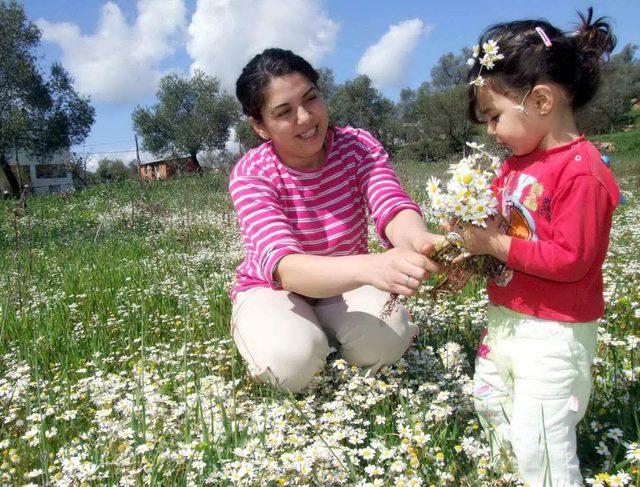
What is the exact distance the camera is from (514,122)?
2023 mm

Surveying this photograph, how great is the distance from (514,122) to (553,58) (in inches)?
10.2

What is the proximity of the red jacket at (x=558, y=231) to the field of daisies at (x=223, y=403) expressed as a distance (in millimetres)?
541

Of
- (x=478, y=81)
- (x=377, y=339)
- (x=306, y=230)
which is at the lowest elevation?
(x=377, y=339)

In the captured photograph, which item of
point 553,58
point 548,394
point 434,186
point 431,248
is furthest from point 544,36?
point 548,394

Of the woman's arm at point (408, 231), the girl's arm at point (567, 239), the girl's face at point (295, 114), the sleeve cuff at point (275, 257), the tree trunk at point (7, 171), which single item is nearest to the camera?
the girl's arm at point (567, 239)

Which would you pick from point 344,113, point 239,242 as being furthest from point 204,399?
point 344,113

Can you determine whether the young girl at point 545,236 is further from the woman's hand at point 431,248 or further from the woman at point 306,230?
the woman at point 306,230

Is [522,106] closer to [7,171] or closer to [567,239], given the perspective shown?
[567,239]

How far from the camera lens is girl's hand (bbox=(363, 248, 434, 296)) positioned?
2.09m

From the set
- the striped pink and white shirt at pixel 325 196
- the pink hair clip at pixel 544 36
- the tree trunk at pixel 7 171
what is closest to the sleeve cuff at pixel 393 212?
the striped pink and white shirt at pixel 325 196

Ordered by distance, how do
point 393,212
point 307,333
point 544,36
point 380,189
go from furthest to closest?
point 380,189, point 393,212, point 307,333, point 544,36

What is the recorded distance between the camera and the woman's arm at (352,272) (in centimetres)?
211

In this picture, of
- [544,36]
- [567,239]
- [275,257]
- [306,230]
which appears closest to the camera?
[567,239]

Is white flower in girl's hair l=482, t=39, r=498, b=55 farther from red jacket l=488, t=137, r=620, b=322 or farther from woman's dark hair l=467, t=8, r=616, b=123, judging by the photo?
red jacket l=488, t=137, r=620, b=322
